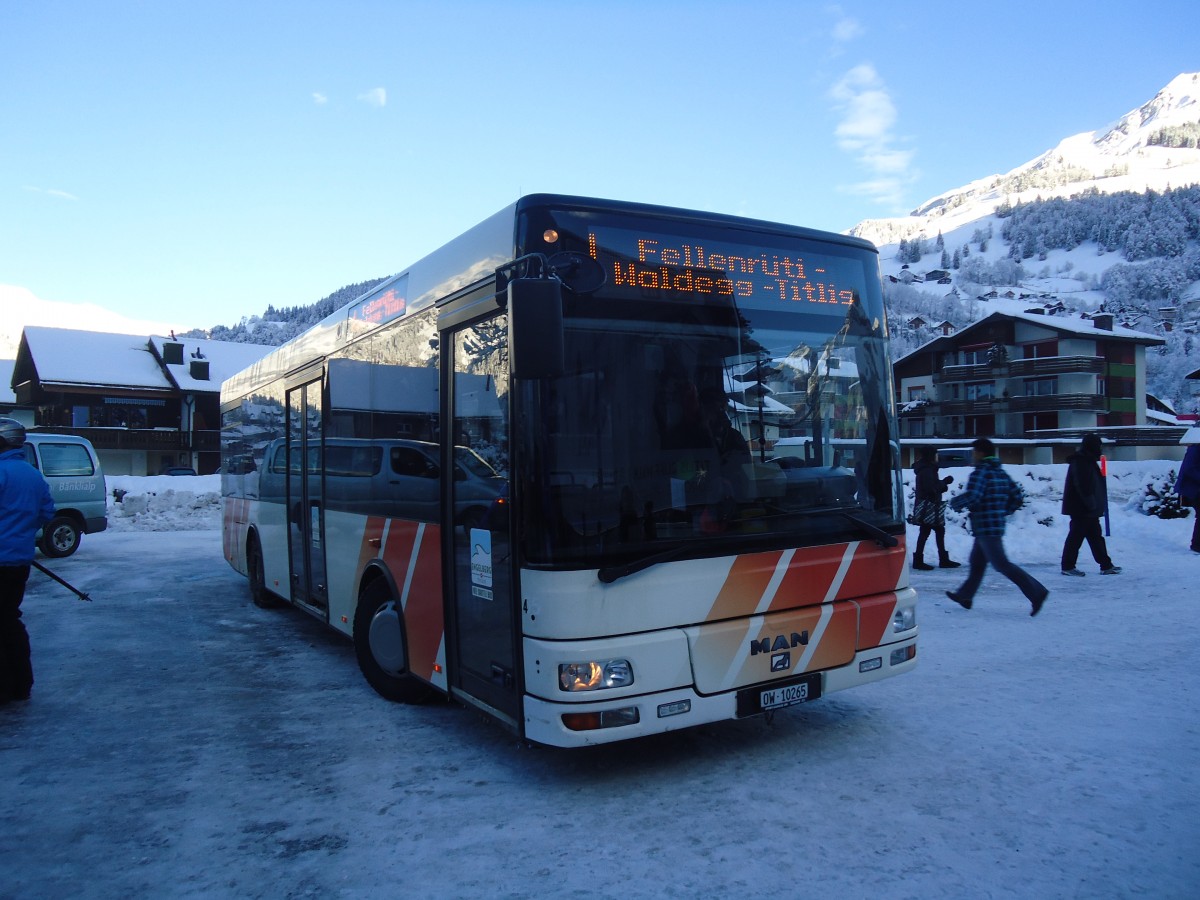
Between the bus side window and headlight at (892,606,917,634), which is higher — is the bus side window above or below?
above

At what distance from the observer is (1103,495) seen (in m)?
11.6

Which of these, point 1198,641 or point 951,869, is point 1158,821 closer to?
point 951,869

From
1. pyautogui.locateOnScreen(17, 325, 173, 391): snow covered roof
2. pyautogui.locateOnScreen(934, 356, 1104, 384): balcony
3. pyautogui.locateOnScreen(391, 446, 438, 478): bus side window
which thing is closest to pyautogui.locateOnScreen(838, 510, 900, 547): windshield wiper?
pyautogui.locateOnScreen(391, 446, 438, 478): bus side window

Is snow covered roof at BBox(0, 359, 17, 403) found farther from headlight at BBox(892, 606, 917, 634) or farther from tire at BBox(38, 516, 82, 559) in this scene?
headlight at BBox(892, 606, 917, 634)

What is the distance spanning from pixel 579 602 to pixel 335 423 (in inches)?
152

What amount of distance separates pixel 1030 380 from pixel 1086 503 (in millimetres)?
57789

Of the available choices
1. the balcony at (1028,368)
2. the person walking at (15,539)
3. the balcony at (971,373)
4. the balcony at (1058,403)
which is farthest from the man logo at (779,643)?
the balcony at (971,373)

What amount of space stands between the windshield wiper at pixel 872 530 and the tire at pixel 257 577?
768 cm

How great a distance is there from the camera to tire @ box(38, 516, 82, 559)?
55.4 feet

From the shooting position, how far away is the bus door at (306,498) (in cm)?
791

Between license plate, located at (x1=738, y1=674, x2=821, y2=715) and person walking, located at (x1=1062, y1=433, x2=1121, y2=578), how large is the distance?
26.8ft

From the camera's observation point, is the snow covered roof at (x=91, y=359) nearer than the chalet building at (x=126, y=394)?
Yes

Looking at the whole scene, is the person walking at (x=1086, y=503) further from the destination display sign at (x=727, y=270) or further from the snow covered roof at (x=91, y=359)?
the snow covered roof at (x=91, y=359)

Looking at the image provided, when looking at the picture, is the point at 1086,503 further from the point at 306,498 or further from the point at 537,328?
the point at 537,328
